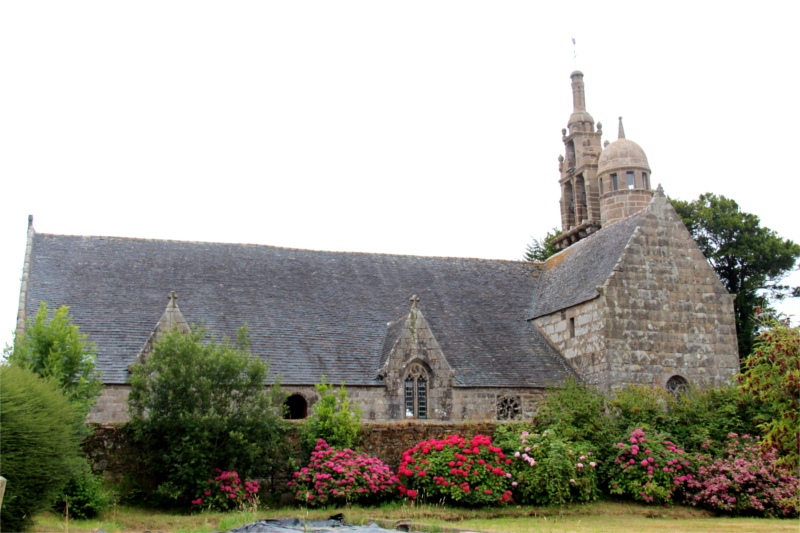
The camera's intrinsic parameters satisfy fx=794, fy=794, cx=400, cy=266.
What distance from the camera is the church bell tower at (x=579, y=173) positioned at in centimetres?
3100

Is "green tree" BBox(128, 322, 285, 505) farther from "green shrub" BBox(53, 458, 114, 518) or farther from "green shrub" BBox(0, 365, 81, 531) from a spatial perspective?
"green shrub" BBox(0, 365, 81, 531)

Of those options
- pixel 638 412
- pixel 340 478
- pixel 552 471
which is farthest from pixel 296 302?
pixel 552 471

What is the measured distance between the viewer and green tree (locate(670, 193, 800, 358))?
36125 mm

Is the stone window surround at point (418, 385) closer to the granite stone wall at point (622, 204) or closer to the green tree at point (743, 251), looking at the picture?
the granite stone wall at point (622, 204)

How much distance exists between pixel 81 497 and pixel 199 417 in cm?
269

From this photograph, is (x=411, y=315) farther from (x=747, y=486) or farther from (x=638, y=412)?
(x=747, y=486)

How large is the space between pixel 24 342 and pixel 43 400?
13.2ft

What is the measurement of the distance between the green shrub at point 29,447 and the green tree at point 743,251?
3058cm

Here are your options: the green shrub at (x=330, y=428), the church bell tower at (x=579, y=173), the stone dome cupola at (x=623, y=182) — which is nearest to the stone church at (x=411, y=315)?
the stone dome cupola at (x=623, y=182)

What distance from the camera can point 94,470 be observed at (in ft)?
52.8

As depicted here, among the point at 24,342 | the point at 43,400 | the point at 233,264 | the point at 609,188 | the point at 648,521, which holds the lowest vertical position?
the point at 648,521

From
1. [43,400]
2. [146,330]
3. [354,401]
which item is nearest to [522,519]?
[354,401]

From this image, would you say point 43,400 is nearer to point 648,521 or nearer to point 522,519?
point 522,519

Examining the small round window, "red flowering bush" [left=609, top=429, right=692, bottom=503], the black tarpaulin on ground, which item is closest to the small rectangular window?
"red flowering bush" [left=609, top=429, right=692, bottom=503]
